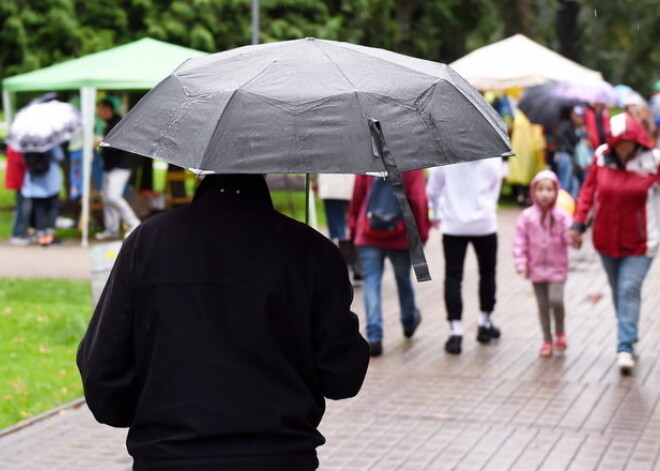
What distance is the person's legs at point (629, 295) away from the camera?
8.64 meters

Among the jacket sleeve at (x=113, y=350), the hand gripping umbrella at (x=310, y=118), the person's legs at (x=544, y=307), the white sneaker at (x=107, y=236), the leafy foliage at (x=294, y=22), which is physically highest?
the leafy foliage at (x=294, y=22)

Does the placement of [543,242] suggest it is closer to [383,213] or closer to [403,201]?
[383,213]

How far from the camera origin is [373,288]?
958 cm

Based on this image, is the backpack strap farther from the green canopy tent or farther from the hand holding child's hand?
Answer: the green canopy tent

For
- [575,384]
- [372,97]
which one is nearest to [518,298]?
[575,384]

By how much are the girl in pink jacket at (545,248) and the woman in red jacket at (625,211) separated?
0.47 m

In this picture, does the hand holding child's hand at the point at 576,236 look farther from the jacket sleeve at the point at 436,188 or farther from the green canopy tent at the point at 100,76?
the green canopy tent at the point at 100,76

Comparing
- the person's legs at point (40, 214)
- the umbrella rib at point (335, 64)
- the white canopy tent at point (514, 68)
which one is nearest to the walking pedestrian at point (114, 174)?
the person's legs at point (40, 214)

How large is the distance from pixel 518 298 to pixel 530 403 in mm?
4585

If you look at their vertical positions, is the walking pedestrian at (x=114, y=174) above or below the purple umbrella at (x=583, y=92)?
below

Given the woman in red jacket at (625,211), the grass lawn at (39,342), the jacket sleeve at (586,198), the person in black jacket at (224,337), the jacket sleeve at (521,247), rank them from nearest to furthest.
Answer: the person in black jacket at (224,337)
the grass lawn at (39,342)
the woman in red jacket at (625,211)
the jacket sleeve at (586,198)
the jacket sleeve at (521,247)

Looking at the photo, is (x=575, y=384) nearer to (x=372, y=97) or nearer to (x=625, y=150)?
(x=625, y=150)

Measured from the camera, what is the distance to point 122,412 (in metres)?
3.38

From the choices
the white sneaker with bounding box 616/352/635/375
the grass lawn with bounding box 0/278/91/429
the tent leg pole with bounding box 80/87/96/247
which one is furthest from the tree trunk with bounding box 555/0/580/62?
the white sneaker with bounding box 616/352/635/375
